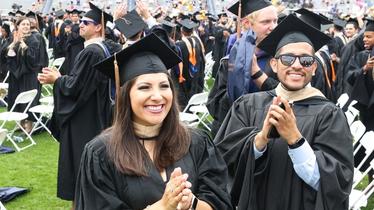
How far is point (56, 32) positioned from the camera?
17094 mm

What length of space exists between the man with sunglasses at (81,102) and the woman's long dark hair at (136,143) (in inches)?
113

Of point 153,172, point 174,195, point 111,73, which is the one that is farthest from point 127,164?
point 111,73

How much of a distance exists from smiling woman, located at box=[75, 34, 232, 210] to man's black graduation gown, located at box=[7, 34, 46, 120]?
676cm

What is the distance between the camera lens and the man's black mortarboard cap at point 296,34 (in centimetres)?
304

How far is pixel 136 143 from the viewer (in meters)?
2.47

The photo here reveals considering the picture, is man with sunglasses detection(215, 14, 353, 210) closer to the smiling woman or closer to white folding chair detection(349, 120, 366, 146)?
the smiling woman

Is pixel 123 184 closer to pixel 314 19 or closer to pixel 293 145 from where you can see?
pixel 293 145

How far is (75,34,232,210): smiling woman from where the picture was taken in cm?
237

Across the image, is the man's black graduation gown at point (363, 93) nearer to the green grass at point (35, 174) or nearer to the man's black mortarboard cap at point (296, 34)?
the man's black mortarboard cap at point (296, 34)

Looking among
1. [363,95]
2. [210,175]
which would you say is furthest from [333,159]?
[363,95]

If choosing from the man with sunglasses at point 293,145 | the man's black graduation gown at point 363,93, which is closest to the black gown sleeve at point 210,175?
the man with sunglasses at point 293,145

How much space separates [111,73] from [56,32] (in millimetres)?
14933

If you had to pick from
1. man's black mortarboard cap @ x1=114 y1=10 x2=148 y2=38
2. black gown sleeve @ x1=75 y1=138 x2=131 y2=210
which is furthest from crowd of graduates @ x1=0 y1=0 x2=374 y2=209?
man's black mortarboard cap @ x1=114 y1=10 x2=148 y2=38

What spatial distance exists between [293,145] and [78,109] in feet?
11.0
